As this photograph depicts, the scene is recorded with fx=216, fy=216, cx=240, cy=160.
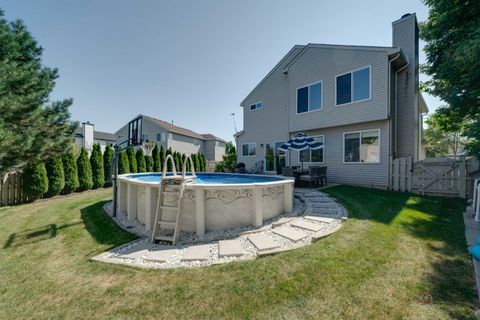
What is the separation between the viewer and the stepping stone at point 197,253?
3756mm

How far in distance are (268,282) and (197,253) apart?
59.5 inches

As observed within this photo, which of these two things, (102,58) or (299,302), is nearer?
(299,302)

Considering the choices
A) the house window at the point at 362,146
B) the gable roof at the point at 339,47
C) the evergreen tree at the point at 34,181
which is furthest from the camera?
the house window at the point at 362,146

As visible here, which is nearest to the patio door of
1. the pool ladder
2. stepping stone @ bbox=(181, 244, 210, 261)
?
the pool ladder

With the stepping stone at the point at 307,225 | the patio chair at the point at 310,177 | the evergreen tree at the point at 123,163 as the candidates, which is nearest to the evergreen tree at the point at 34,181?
the evergreen tree at the point at 123,163

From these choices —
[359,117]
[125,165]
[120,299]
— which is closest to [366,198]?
[359,117]

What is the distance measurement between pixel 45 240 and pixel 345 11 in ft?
44.1

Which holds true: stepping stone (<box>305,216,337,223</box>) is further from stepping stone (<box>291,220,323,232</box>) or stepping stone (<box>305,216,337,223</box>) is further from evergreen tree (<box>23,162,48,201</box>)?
evergreen tree (<box>23,162,48,201</box>)

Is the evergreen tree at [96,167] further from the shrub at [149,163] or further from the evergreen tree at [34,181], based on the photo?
the shrub at [149,163]

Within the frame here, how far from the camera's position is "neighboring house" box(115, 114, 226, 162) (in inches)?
1091

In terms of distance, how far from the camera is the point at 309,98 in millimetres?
12852

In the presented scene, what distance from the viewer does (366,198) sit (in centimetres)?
795

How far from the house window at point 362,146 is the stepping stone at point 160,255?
10079 mm

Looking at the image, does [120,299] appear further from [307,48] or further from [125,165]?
[307,48]
